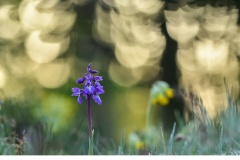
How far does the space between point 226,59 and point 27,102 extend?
133cm

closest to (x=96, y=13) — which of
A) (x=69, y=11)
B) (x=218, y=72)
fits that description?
(x=69, y=11)

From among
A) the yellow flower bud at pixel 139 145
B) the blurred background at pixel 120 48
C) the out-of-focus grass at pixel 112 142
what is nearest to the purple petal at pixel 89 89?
the out-of-focus grass at pixel 112 142

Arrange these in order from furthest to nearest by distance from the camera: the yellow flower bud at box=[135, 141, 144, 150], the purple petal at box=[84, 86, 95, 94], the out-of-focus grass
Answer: the yellow flower bud at box=[135, 141, 144, 150], the out-of-focus grass, the purple petal at box=[84, 86, 95, 94]

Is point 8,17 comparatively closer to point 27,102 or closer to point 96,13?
point 96,13

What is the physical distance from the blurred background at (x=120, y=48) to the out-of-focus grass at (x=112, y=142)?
1.07 meters

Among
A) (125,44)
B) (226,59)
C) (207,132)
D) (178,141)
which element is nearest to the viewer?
(207,132)

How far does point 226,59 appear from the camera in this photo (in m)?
3.15

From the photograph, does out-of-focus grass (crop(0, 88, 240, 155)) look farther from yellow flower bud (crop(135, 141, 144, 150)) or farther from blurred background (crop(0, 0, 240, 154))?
blurred background (crop(0, 0, 240, 154))

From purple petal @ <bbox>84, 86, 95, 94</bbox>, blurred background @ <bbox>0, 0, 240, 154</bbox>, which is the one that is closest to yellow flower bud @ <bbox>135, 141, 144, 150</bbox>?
purple petal @ <bbox>84, 86, 95, 94</bbox>

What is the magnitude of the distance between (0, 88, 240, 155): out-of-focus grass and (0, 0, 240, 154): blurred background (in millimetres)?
1071

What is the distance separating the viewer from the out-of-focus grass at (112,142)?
155cm

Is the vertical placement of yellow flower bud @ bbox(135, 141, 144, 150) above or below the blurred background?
above

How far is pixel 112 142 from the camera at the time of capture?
1761mm

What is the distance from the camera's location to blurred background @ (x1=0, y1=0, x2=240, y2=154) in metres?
3.19
